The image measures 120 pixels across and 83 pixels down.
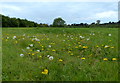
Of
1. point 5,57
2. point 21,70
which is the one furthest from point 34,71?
point 5,57

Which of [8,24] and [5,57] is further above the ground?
[8,24]

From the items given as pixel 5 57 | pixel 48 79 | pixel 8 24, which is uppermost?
pixel 8 24

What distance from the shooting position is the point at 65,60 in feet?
10.9

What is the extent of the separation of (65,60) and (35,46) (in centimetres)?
172

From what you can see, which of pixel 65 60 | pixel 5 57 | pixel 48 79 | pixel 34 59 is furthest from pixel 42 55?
pixel 48 79

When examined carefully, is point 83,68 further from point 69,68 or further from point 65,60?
point 65,60

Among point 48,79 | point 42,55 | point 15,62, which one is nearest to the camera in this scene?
point 48,79

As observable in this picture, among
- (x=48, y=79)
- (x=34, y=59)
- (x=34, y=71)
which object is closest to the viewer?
(x=48, y=79)

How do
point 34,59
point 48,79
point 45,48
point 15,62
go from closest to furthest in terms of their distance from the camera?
point 48,79, point 15,62, point 34,59, point 45,48

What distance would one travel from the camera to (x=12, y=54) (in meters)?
3.73

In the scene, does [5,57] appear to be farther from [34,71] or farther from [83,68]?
[83,68]

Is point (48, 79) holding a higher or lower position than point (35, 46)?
lower

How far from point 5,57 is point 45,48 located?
1.43 metres

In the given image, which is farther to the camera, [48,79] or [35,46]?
[35,46]
